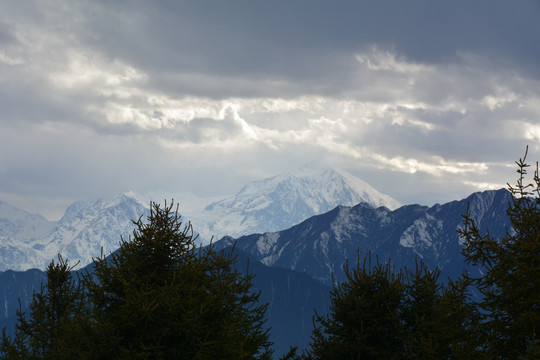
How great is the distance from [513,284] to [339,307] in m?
7.59

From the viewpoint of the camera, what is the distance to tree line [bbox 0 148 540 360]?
751 inches

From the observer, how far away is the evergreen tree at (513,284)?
18.3m

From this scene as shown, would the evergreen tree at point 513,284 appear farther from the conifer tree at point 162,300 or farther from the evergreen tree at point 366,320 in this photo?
the conifer tree at point 162,300

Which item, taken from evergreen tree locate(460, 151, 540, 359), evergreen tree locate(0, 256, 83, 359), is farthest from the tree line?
evergreen tree locate(0, 256, 83, 359)

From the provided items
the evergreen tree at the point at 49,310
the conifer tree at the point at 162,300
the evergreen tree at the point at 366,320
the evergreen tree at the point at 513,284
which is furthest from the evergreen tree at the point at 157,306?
the evergreen tree at the point at 49,310

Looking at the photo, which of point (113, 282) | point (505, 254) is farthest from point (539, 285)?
point (113, 282)

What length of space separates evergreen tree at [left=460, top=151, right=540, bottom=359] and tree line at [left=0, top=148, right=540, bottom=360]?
3 cm

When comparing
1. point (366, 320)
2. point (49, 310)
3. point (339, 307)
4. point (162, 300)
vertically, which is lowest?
point (366, 320)

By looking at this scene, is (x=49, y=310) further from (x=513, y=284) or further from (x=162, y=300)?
(x=513, y=284)

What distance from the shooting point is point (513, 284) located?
18.9 m

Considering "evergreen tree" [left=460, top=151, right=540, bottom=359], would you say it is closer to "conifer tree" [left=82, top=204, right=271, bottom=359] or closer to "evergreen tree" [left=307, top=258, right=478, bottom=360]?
"evergreen tree" [left=307, top=258, right=478, bottom=360]

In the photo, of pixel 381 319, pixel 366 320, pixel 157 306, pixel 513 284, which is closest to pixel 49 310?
pixel 157 306

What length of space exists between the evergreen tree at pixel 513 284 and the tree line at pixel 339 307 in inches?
1.4

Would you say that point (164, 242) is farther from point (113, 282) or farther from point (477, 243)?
point (477, 243)
